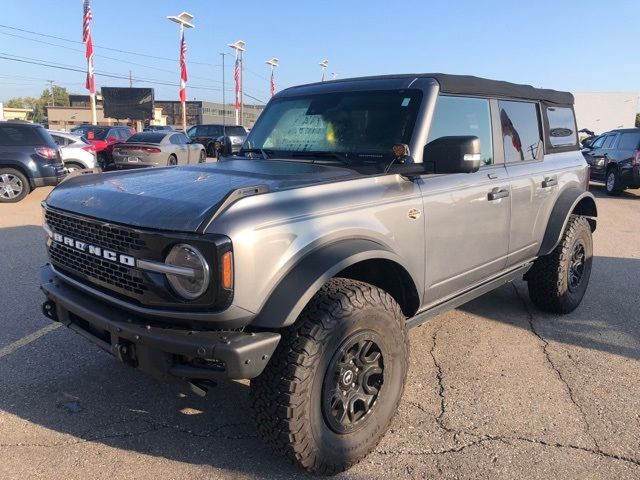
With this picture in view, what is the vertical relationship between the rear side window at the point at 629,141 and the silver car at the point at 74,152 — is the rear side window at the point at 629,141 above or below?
above

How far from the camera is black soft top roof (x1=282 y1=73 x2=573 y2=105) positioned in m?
3.59

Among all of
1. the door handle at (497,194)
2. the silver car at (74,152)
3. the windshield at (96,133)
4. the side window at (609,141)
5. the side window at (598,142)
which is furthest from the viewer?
the windshield at (96,133)

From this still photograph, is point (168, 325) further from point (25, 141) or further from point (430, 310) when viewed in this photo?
point (25, 141)

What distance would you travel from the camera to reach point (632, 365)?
399cm

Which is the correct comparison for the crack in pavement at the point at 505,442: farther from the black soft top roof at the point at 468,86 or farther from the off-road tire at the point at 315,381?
the black soft top roof at the point at 468,86

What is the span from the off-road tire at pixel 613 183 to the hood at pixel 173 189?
14.1 m

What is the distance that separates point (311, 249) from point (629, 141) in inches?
593

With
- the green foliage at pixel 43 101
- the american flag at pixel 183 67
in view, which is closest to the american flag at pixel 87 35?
the american flag at pixel 183 67

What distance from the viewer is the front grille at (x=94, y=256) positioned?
246cm

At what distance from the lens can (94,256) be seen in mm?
2709

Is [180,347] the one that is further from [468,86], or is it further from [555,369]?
[555,369]

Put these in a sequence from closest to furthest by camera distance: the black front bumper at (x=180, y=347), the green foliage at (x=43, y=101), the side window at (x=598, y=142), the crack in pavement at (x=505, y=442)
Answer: the black front bumper at (x=180, y=347), the crack in pavement at (x=505, y=442), the side window at (x=598, y=142), the green foliage at (x=43, y=101)

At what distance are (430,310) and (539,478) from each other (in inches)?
45.3

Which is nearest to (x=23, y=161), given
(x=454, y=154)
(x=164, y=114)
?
(x=454, y=154)
